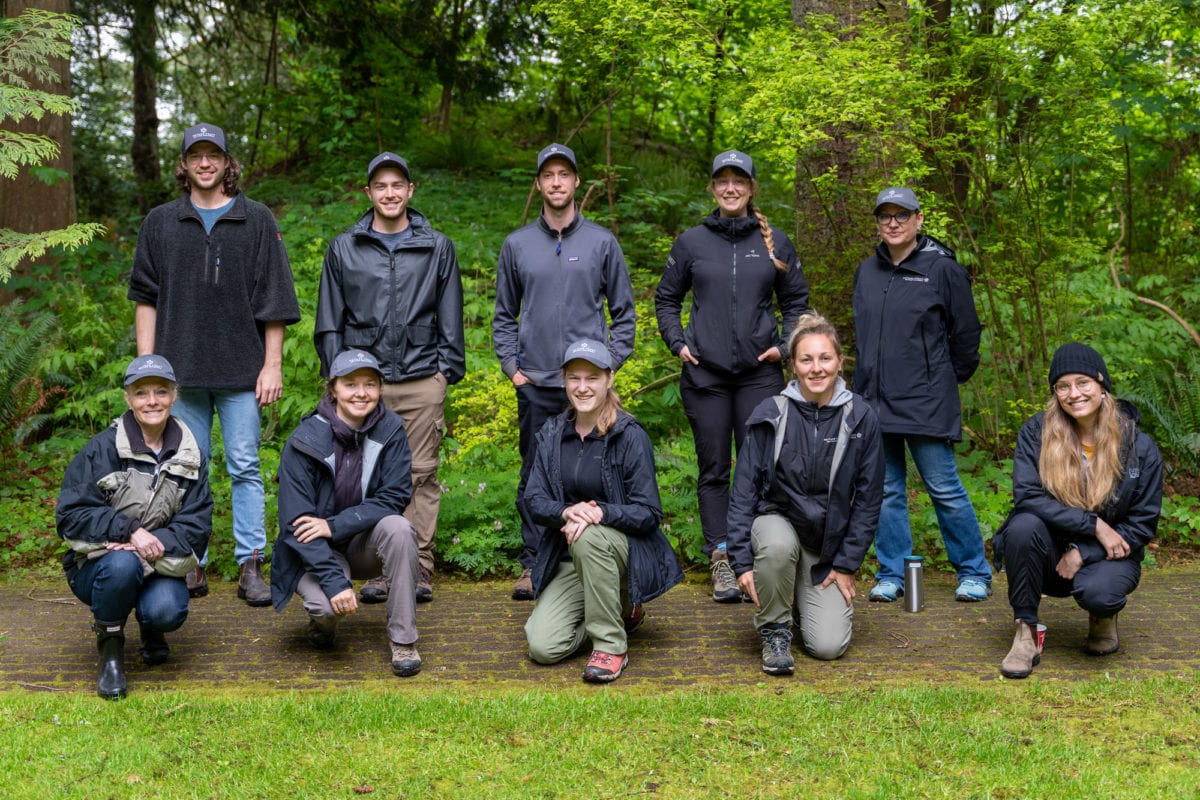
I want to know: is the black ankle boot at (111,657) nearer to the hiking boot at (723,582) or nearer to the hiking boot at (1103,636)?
the hiking boot at (723,582)

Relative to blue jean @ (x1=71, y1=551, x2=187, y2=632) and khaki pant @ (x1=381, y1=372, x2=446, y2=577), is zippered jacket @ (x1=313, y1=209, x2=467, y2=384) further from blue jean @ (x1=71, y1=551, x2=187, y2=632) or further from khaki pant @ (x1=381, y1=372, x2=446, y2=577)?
blue jean @ (x1=71, y1=551, x2=187, y2=632)

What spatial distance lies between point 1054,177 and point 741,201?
8.91ft

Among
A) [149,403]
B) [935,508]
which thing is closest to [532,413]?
[149,403]

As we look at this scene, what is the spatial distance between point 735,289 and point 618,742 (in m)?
2.54

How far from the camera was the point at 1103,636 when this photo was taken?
4793mm

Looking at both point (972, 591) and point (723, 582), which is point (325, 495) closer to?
point (723, 582)

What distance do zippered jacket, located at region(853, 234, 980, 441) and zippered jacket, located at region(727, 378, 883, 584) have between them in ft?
1.77

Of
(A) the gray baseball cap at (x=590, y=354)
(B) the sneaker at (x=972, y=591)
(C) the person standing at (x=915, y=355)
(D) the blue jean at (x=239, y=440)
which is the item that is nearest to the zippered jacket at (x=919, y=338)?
(C) the person standing at (x=915, y=355)

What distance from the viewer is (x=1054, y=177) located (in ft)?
23.1

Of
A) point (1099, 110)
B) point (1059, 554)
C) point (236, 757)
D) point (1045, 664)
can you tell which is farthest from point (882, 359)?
point (236, 757)

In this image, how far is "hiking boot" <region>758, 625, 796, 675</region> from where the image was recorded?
4598mm

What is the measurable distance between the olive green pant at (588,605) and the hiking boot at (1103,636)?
2.08m

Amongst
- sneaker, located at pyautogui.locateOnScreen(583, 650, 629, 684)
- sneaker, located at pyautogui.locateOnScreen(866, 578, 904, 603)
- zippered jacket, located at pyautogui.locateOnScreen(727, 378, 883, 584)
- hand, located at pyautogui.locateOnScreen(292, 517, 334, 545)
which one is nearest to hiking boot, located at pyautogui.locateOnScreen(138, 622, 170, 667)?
hand, located at pyautogui.locateOnScreen(292, 517, 334, 545)

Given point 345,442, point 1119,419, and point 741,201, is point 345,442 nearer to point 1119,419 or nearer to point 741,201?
point 741,201
